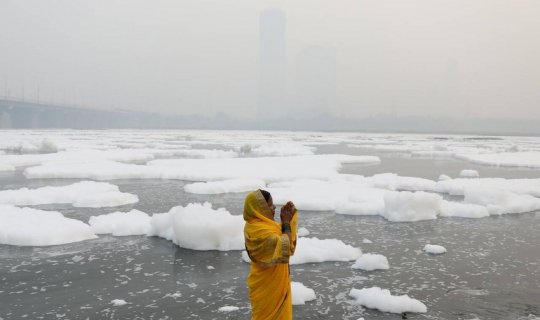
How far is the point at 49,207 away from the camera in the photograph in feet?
38.7

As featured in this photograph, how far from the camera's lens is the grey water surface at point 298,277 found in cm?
566

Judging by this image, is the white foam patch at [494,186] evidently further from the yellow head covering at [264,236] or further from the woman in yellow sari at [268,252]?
the yellow head covering at [264,236]

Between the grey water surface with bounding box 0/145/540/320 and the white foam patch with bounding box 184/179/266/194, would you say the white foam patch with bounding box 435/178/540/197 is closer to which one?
the grey water surface with bounding box 0/145/540/320

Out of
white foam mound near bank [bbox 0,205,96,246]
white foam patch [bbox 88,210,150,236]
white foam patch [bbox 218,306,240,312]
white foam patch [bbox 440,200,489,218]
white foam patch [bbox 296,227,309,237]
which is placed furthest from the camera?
white foam patch [bbox 440,200,489,218]

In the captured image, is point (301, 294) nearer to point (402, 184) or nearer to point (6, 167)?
point (402, 184)

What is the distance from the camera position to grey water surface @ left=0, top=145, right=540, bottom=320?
566 cm

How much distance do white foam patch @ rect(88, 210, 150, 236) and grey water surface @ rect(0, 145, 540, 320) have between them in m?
0.31

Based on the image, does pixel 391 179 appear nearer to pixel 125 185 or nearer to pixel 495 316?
pixel 125 185

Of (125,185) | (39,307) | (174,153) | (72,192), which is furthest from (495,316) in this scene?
(174,153)

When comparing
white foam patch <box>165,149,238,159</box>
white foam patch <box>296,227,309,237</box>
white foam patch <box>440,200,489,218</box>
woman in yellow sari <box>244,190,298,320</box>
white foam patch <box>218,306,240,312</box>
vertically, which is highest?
woman in yellow sari <box>244,190,298,320</box>

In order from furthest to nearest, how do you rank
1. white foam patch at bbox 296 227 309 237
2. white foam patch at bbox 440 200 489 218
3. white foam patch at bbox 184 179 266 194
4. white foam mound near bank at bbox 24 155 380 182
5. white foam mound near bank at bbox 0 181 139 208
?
white foam mound near bank at bbox 24 155 380 182, white foam patch at bbox 184 179 266 194, white foam mound near bank at bbox 0 181 139 208, white foam patch at bbox 440 200 489 218, white foam patch at bbox 296 227 309 237

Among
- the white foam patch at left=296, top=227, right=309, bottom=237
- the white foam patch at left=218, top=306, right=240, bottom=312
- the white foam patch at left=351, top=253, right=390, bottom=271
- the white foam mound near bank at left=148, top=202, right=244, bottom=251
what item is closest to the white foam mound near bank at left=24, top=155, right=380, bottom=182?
the white foam patch at left=296, top=227, right=309, bottom=237

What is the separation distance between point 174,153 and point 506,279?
2666 cm

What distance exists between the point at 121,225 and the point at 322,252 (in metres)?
4.18
